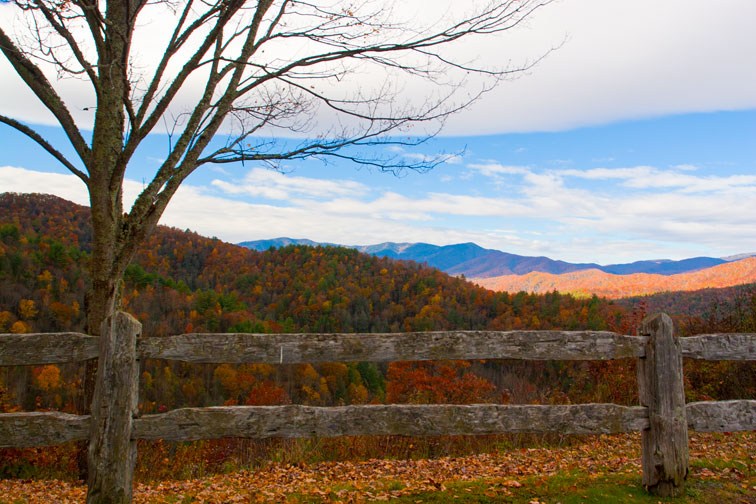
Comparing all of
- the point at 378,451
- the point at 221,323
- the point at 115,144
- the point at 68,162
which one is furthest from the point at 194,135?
the point at 221,323

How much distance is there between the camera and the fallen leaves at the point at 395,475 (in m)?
5.00

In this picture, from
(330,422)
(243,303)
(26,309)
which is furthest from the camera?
(243,303)

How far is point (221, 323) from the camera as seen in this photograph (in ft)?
→ 227

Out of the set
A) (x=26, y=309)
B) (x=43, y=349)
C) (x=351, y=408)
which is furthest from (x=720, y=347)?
(x=26, y=309)

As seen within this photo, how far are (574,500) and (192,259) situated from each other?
10990 cm

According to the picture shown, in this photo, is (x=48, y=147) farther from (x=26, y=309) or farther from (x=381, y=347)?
(x=26, y=309)

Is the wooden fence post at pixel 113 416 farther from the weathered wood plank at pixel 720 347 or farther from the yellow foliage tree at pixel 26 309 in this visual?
the yellow foliage tree at pixel 26 309

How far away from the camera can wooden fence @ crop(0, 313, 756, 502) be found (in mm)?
4348

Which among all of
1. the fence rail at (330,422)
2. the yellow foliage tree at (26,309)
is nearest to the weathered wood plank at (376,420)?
the fence rail at (330,422)

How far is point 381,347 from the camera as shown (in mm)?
4508

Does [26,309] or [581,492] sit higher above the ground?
[581,492]

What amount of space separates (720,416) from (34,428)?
6.51 meters

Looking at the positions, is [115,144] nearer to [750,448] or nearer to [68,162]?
[68,162]

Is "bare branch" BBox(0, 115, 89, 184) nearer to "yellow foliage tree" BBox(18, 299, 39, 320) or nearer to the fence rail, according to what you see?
the fence rail
